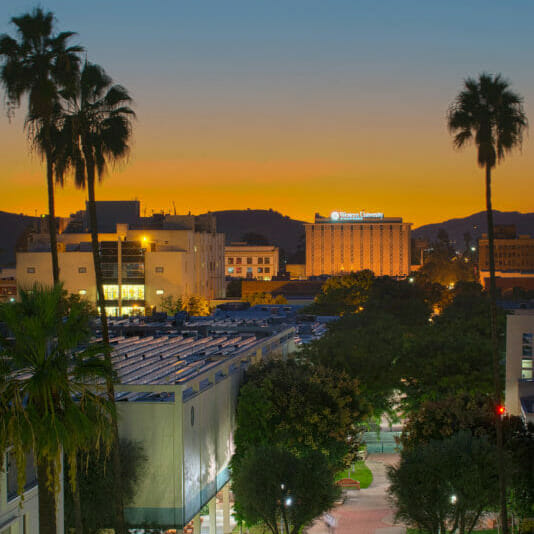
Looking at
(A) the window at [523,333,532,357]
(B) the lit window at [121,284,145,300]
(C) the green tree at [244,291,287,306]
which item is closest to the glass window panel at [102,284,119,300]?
(B) the lit window at [121,284,145,300]

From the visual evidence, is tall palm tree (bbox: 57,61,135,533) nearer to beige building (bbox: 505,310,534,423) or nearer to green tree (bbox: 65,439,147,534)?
green tree (bbox: 65,439,147,534)

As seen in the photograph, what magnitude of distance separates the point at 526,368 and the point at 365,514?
31.9 ft

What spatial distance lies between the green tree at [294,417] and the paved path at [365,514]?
249 centimetres

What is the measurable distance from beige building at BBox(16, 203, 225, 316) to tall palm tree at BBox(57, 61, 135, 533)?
302 feet

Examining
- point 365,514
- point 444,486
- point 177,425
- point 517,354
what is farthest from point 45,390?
point 517,354

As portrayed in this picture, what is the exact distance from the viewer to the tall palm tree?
25.7 meters

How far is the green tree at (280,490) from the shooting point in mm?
28344

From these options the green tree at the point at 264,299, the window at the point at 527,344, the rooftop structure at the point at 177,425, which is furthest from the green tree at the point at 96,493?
the green tree at the point at 264,299

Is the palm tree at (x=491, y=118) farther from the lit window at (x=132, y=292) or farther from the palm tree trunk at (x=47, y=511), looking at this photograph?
the lit window at (x=132, y=292)

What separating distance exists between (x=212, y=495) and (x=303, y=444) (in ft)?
14.8

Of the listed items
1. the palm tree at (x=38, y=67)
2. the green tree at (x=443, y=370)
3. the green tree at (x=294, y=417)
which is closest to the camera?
the palm tree at (x=38, y=67)

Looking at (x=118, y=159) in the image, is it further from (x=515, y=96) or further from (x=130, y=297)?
(x=130, y=297)

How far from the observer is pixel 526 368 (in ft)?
128

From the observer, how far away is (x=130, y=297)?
397ft
